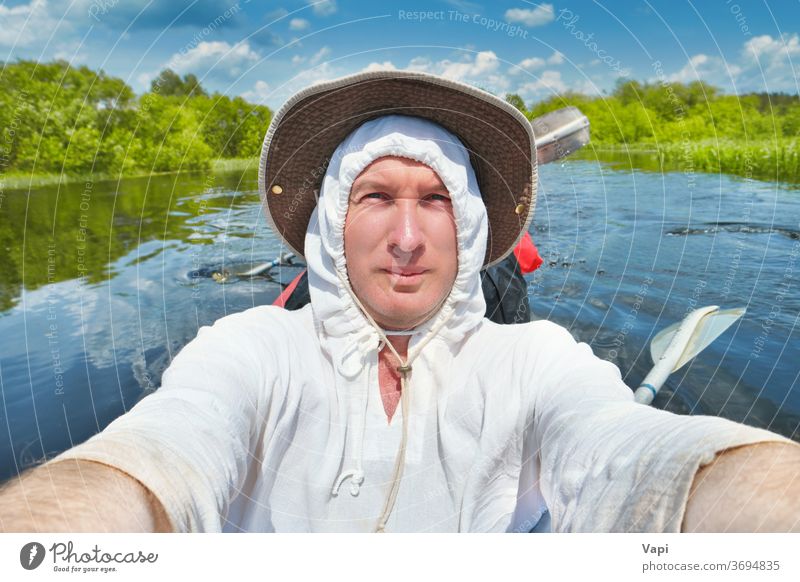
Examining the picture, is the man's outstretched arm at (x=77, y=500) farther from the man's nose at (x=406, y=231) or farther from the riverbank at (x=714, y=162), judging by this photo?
the riverbank at (x=714, y=162)

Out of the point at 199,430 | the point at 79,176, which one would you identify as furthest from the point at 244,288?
the point at 199,430

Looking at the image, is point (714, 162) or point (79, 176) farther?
point (714, 162)

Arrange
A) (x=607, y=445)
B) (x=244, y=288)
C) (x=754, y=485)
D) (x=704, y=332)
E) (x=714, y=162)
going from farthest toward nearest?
(x=244, y=288)
(x=714, y=162)
(x=704, y=332)
(x=607, y=445)
(x=754, y=485)

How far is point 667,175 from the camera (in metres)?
5.60

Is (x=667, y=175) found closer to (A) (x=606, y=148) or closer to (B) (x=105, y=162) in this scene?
(A) (x=606, y=148)

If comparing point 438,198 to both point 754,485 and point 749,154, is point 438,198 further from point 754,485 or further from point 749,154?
point 749,154

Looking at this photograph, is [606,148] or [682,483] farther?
[606,148]

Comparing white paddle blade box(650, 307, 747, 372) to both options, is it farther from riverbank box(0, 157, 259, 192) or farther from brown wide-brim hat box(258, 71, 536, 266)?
riverbank box(0, 157, 259, 192)

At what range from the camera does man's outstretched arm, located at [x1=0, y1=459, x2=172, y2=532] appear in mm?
570
